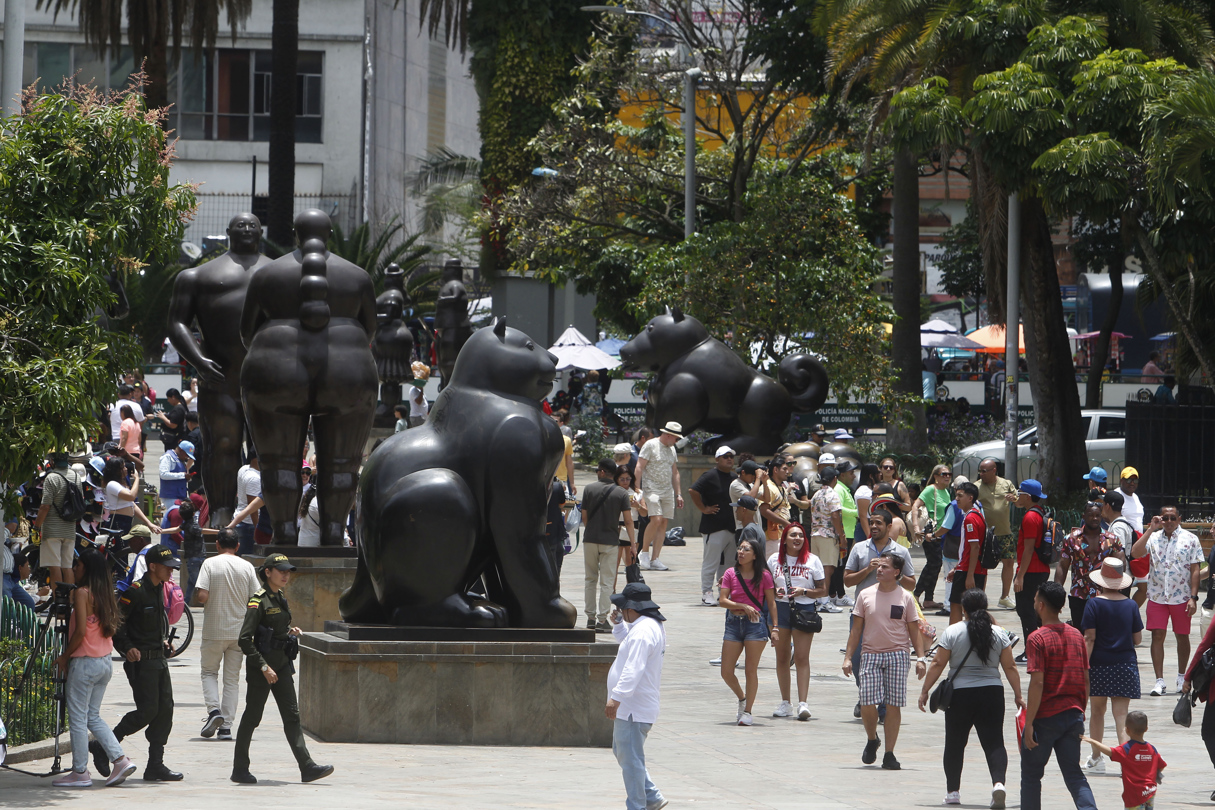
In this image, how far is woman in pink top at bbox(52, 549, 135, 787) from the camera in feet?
28.3

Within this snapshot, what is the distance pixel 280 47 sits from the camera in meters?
22.7

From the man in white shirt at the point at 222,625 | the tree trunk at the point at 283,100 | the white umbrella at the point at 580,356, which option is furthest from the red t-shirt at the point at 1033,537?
the white umbrella at the point at 580,356

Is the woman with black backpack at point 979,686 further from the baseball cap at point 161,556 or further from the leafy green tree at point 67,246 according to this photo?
the leafy green tree at point 67,246

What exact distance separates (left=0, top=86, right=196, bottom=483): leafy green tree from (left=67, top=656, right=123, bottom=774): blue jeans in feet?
4.04

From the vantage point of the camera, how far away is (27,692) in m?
9.59

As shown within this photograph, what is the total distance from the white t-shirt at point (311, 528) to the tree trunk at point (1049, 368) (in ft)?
43.2

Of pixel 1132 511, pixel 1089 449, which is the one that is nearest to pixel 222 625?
pixel 1132 511

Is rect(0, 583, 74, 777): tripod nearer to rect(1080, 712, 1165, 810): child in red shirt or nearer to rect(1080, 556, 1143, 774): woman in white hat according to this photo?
rect(1080, 712, 1165, 810): child in red shirt

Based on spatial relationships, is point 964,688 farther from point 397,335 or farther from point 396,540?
point 397,335

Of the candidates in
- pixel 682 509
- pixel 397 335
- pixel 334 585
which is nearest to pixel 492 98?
pixel 397 335

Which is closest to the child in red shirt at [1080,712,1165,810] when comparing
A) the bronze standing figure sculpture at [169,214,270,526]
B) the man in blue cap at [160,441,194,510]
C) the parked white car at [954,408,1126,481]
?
the bronze standing figure sculpture at [169,214,270,526]

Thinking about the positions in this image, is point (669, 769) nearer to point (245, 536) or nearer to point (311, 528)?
point (311, 528)

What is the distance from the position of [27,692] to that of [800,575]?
5538 mm

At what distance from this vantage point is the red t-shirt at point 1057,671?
340 inches
